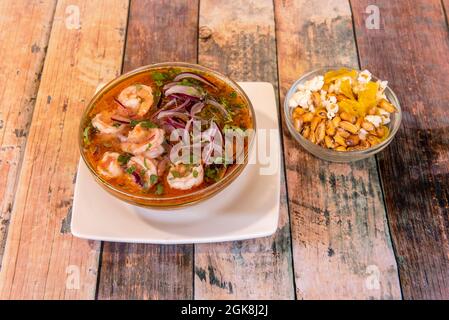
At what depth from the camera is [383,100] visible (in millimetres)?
1710

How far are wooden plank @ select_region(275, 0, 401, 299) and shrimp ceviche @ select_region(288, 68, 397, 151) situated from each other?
10 centimetres

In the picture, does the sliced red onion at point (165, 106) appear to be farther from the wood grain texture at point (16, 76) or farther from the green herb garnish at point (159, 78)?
the wood grain texture at point (16, 76)

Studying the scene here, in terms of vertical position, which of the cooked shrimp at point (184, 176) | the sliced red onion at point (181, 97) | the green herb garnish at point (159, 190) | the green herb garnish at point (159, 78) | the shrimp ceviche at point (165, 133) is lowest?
the green herb garnish at point (159, 190)

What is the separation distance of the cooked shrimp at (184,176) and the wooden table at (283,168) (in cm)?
30

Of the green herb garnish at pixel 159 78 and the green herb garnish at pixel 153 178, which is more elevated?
the green herb garnish at pixel 159 78

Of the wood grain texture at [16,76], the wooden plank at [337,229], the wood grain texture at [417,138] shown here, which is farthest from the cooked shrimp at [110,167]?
the wood grain texture at [417,138]

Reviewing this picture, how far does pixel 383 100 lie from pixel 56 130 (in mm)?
1243

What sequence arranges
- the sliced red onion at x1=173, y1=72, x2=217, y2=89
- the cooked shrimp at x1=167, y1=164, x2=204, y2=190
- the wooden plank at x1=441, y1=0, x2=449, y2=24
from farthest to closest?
the wooden plank at x1=441, y1=0, x2=449, y2=24, the sliced red onion at x1=173, y1=72, x2=217, y2=89, the cooked shrimp at x1=167, y1=164, x2=204, y2=190

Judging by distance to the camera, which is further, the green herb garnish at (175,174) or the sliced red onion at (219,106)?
the sliced red onion at (219,106)

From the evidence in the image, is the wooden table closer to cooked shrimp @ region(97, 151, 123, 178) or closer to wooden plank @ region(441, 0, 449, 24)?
wooden plank @ region(441, 0, 449, 24)

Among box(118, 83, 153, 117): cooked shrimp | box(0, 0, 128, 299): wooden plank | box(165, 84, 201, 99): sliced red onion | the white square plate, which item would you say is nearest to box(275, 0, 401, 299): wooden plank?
the white square plate

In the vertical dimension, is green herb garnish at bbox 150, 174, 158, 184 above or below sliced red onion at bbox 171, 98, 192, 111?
below

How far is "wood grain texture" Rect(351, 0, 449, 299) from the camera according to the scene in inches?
60.7

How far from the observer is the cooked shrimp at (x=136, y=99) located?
1477mm
